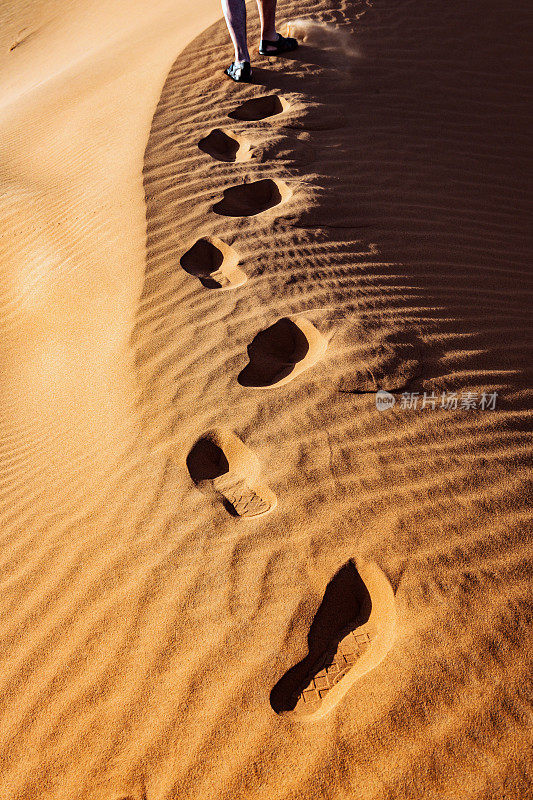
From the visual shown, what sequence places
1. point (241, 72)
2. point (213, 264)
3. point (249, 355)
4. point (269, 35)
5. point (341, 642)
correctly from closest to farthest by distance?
point (341, 642)
point (249, 355)
point (213, 264)
point (241, 72)
point (269, 35)

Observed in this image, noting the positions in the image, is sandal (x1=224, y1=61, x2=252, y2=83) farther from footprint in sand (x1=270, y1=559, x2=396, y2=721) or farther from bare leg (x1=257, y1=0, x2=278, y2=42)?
footprint in sand (x1=270, y1=559, x2=396, y2=721)

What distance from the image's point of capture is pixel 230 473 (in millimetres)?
2479

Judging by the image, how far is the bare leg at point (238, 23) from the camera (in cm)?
484

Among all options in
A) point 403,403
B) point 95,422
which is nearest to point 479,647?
point 403,403

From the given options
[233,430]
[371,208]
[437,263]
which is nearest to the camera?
[233,430]

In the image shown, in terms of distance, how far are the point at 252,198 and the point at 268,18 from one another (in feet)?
7.86

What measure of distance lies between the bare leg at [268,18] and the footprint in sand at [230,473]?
4478 mm

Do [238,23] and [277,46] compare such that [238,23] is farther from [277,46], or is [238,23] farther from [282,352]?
[282,352]

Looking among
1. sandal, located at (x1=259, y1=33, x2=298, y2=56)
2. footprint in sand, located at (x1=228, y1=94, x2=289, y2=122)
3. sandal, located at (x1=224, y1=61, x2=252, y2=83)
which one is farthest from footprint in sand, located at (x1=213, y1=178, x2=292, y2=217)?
sandal, located at (x1=259, y1=33, x2=298, y2=56)

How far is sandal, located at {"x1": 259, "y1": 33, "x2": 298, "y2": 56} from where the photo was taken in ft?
17.6

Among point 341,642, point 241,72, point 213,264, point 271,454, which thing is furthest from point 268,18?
point 341,642

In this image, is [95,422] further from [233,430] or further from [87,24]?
[87,24]

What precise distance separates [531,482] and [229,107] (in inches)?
162

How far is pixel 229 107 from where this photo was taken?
4.89m
